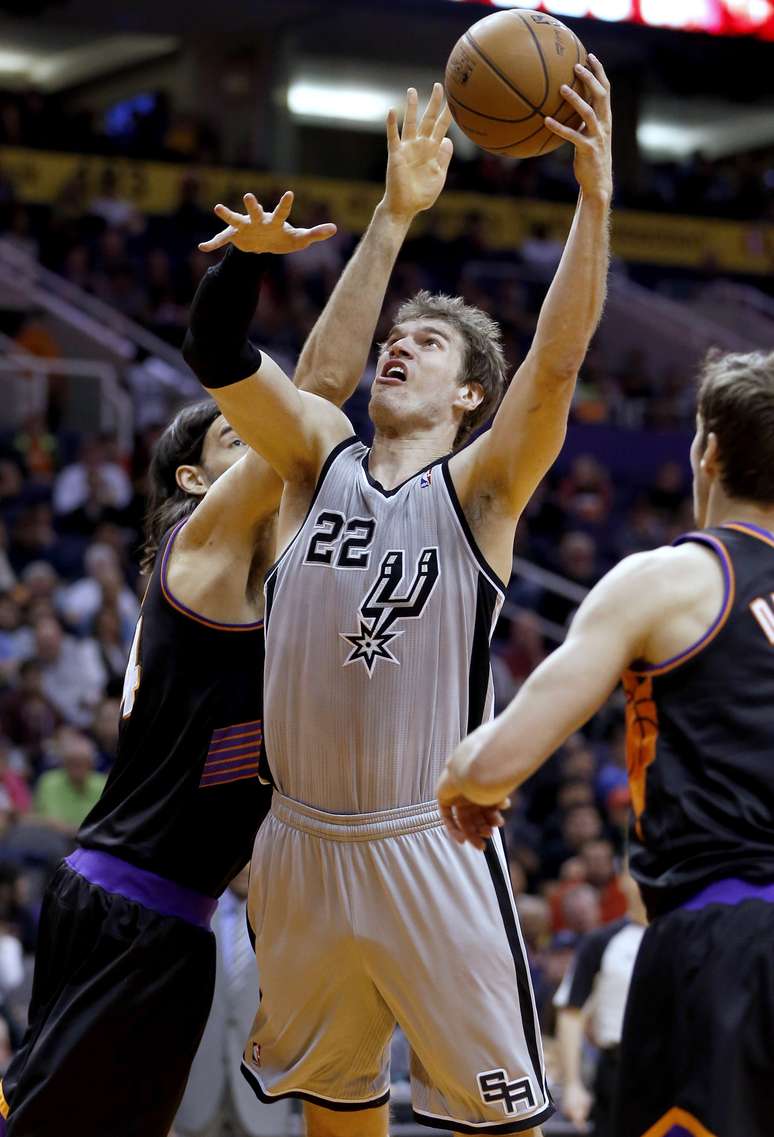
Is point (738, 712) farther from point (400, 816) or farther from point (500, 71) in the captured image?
point (500, 71)

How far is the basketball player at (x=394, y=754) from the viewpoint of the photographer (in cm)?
404

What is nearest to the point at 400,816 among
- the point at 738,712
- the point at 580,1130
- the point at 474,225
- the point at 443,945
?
the point at 443,945

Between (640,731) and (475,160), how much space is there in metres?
21.7

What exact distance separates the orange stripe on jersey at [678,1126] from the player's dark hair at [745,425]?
1252 mm

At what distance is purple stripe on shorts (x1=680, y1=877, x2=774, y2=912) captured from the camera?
329cm

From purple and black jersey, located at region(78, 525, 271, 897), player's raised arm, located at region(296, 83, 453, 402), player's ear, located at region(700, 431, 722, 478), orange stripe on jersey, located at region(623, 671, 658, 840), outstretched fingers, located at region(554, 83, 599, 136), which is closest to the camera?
orange stripe on jersey, located at region(623, 671, 658, 840)

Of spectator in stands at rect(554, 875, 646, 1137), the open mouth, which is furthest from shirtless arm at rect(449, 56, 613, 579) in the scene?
spectator in stands at rect(554, 875, 646, 1137)

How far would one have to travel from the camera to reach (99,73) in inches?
1052

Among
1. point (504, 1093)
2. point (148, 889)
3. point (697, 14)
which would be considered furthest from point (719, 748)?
point (697, 14)

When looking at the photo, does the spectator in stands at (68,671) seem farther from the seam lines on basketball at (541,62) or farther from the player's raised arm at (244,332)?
the seam lines on basketball at (541,62)

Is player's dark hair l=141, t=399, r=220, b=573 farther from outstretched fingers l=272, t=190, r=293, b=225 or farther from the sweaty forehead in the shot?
outstretched fingers l=272, t=190, r=293, b=225

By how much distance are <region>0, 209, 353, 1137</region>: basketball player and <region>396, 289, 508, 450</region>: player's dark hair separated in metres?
0.33

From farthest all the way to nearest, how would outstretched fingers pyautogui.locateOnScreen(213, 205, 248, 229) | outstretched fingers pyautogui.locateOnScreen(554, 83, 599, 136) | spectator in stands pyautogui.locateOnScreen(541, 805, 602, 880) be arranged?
1. spectator in stands pyautogui.locateOnScreen(541, 805, 602, 880)
2. outstretched fingers pyautogui.locateOnScreen(213, 205, 248, 229)
3. outstretched fingers pyautogui.locateOnScreen(554, 83, 599, 136)

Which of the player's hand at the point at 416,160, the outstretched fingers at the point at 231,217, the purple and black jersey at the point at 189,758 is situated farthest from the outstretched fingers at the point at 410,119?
the purple and black jersey at the point at 189,758
